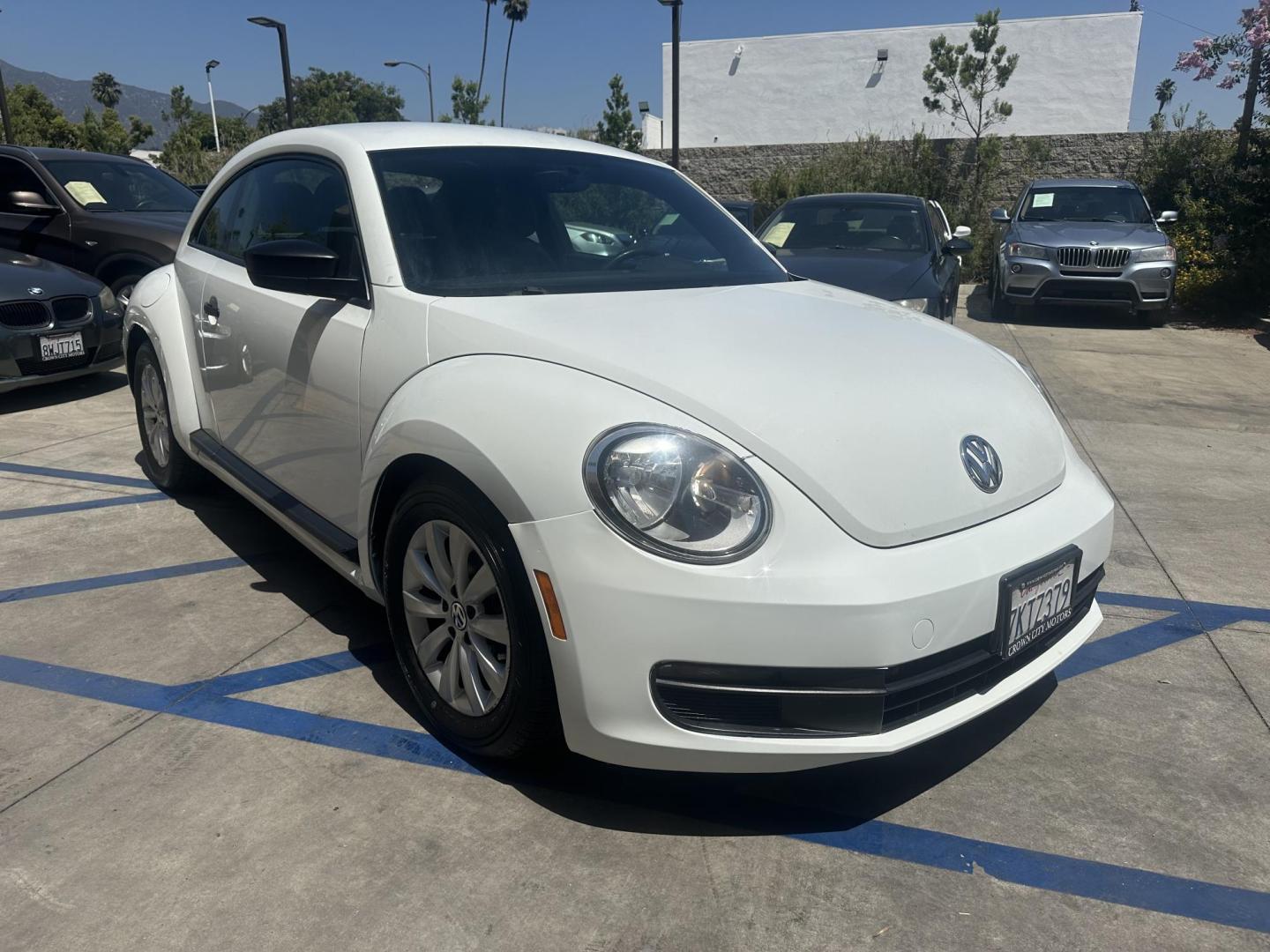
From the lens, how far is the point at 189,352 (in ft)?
13.7

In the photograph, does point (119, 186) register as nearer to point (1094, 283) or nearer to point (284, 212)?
point (284, 212)

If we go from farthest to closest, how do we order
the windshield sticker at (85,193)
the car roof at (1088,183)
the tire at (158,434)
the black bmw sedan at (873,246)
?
1. the car roof at (1088,183)
2. the windshield sticker at (85,193)
3. the black bmw sedan at (873,246)
4. the tire at (158,434)

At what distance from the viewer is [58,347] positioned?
6723mm

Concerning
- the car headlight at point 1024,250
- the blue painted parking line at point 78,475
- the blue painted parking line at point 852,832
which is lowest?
the blue painted parking line at point 852,832

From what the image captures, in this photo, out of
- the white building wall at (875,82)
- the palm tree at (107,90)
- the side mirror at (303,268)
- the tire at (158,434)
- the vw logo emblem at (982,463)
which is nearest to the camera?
the vw logo emblem at (982,463)

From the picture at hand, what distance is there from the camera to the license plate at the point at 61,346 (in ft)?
21.8

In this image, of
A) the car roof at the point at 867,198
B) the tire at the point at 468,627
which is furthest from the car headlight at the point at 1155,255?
the tire at the point at 468,627

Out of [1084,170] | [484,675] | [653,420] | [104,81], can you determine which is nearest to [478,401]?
[653,420]

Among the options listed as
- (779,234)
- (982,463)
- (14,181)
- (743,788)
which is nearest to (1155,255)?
(779,234)

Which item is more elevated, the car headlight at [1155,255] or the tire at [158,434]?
the car headlight at [1155,255]

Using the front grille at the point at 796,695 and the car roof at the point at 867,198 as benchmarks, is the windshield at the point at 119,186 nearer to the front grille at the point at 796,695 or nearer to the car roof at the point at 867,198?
the car roof at the point at 867,198

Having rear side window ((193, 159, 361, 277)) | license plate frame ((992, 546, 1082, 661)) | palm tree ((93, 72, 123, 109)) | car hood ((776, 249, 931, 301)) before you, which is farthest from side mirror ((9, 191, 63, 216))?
palm tree ((93, 72, 123, 109))

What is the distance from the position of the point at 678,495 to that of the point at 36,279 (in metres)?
6.52

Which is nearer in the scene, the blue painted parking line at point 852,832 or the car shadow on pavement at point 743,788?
the blue painted parking line at point 852,832
